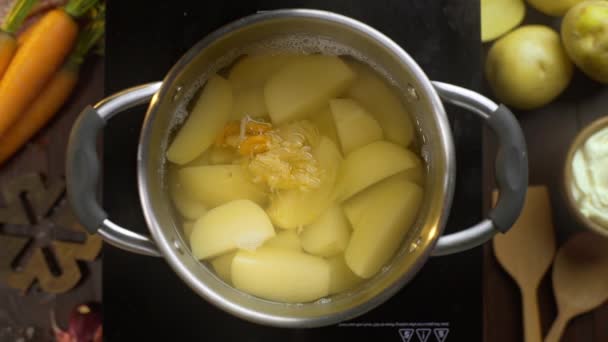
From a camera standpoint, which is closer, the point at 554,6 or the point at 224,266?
the point at 224,266

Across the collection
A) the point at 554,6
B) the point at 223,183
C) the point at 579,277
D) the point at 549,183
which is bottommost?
the point at 579,277

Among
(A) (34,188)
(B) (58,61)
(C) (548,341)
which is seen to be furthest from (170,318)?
(C) (548,341)

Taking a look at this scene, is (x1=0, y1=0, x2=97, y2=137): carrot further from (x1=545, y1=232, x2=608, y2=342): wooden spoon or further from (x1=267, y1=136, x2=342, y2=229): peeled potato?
(x1=545, y1=232, x2=608, y2=342): wooden spoon

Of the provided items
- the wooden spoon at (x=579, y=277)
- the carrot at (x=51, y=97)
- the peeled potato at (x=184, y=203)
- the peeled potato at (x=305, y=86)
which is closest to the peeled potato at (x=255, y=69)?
the peeled potato at (x=305, y=86)

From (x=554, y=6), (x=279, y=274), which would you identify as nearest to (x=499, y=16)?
(x=554, y=6)

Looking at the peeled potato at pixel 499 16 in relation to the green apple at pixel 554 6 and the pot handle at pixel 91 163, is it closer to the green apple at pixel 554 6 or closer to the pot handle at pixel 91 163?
the green apple at pixel 554 6

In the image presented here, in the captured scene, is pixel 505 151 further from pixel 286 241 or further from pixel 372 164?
pixel 286 241
